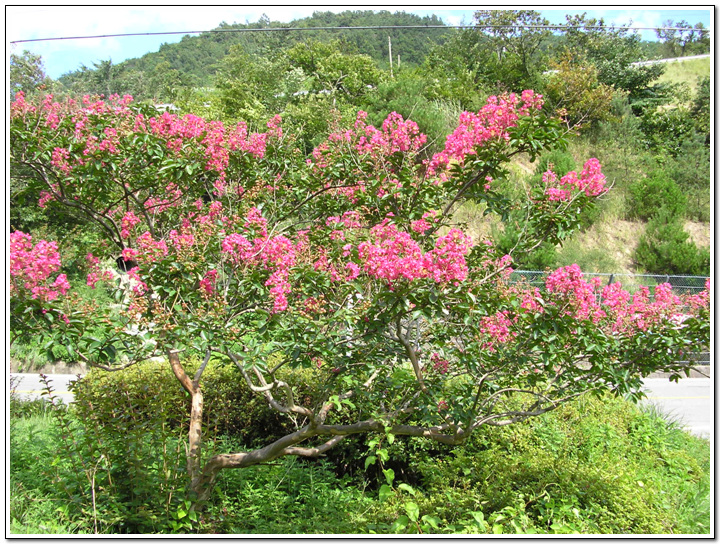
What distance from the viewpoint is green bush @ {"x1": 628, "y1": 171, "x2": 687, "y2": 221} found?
14.5 meters

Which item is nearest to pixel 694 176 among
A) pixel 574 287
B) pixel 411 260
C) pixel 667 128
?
pixel 667 128

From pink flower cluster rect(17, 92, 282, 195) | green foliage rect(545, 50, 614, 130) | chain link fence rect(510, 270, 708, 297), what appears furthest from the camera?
green foliage rect(545, 50, 614, 130)

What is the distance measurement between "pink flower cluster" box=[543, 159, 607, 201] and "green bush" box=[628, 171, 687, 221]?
43.4ft

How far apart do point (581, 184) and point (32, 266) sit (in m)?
2.64

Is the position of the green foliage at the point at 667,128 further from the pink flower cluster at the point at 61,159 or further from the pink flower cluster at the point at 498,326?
the pink flower cluster at the point at 61,159

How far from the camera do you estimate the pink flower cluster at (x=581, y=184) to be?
290 centimetres

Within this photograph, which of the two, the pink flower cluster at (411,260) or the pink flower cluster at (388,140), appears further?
the pink flower cluster at (388,140)

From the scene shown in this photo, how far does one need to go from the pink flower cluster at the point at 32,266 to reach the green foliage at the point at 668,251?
43.8 feet

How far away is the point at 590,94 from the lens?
1500cm

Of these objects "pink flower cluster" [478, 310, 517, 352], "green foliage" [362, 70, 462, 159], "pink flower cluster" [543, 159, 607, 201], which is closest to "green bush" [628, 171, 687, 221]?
"green foliage" [362, 70, 462, 159]

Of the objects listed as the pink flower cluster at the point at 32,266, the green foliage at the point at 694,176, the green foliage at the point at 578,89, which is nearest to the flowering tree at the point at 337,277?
the pink flower cluster at the point at 32,266

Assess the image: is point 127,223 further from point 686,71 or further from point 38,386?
point 686,71

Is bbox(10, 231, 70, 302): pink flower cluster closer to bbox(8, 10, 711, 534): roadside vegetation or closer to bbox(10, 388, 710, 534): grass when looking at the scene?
bbox(8, 10, 711, 534): roadside vegetation

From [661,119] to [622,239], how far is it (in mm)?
5819
